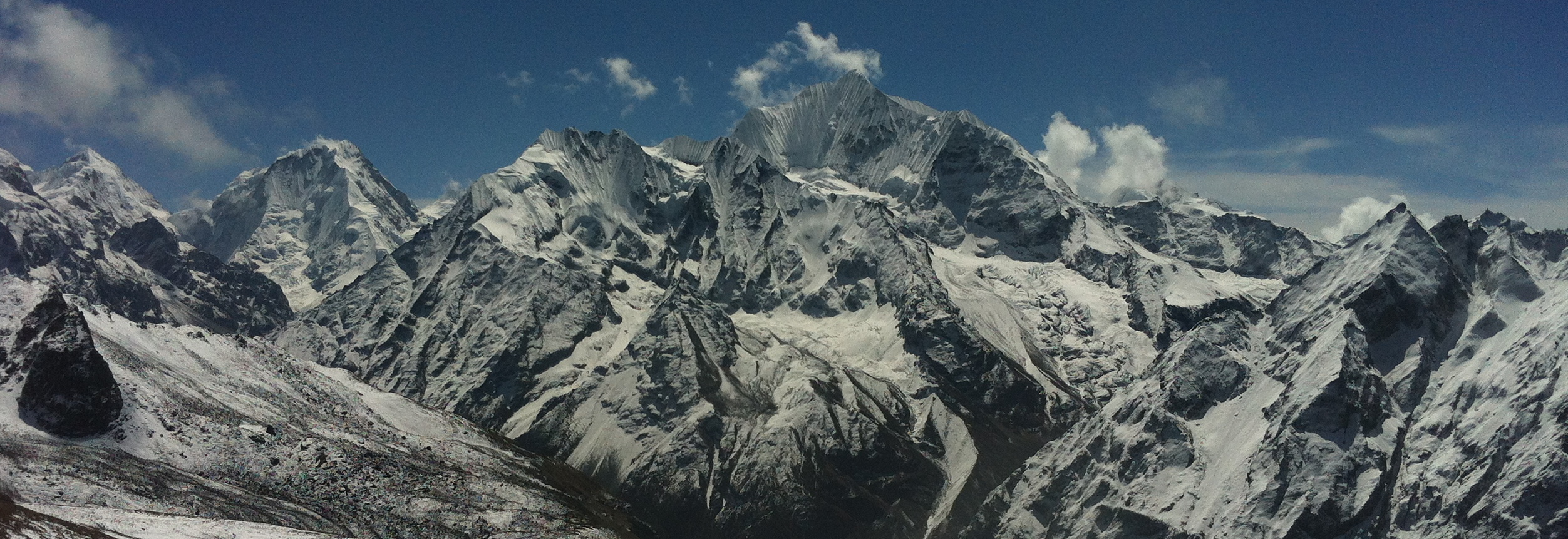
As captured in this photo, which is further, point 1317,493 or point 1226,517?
point 1226,517

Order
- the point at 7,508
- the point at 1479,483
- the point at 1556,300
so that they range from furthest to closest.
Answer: the point at 1556,300 < the point at 7,508 < the point at 1479,483

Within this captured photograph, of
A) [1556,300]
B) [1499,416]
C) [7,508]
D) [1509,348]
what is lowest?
[7,508]

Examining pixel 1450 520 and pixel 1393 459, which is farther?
pixel 1393 459

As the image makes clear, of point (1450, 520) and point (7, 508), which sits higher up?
point (1450, 520)

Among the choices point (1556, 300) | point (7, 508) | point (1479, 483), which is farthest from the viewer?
point (1556, 300)

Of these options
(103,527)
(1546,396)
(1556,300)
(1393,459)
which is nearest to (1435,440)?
(1393,459)

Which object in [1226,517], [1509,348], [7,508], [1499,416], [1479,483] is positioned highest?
[1509,348]

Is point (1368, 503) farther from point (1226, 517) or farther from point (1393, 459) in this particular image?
point (1226, 517)

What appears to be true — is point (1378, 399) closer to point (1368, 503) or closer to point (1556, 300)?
point (1368, 503)

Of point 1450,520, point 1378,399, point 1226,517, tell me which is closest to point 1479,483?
point 1450,520
